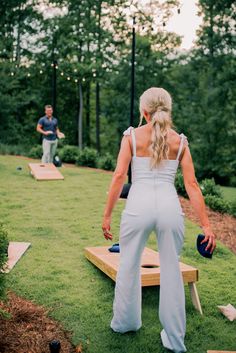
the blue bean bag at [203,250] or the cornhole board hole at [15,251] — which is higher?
the blue bean bag at [203,250]

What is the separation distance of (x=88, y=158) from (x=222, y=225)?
34.6 ft

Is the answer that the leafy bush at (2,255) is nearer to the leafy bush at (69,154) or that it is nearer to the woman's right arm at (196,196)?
the woman's right arm at (196,196)

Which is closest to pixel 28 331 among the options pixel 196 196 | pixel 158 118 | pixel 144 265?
pixel 144 265

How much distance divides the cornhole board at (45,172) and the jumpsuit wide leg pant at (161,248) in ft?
32.3

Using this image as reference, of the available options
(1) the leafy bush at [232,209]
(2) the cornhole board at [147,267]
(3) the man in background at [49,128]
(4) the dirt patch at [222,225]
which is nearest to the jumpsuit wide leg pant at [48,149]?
(3) the man in background at [49,128]

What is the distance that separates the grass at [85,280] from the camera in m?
4.89

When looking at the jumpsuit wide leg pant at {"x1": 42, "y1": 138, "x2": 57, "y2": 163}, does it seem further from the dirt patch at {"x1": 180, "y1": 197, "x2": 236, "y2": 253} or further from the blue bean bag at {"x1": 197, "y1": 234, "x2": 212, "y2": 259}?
the blue bean bag at {"x1": 197, "y1": 234, "x2": 212, "y2": 259}

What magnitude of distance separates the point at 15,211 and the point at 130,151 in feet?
20.5

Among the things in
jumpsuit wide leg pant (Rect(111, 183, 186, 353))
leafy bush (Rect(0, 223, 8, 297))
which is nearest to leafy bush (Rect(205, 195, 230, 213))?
jumpsuit wide leg pant (Rect(111, 183, 186, 353))

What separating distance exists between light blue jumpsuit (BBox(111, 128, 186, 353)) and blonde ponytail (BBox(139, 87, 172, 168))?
10cm

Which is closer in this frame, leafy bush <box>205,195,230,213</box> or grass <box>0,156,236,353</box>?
grass <box>0,156,236,353</box>

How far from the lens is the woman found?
4.36 metres

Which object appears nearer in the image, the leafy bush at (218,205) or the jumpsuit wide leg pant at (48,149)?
the leafy bush at (218,205)

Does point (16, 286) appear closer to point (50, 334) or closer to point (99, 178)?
point (50, 334)
